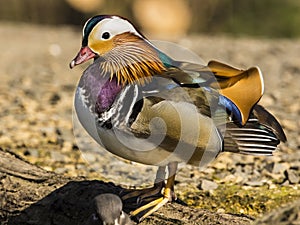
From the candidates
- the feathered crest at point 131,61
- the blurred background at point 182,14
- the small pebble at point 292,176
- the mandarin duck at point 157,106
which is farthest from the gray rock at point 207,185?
the blurred background at point 182,14

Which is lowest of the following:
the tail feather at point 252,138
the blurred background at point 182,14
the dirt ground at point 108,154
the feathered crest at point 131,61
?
the blurred background at point 182,14

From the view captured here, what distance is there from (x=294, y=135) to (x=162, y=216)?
5.84ft

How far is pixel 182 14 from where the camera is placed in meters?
8.02

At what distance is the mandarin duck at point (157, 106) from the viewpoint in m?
2.59

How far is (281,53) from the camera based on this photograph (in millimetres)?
6148

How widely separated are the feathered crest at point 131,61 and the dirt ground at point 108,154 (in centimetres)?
73

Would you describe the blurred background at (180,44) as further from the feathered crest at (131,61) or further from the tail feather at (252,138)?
the feathered crest at (131,61)

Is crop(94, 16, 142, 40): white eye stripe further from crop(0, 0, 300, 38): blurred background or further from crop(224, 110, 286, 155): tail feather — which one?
crop(0, 0, 300, 38): blurred background

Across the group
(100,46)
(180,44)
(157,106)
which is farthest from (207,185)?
(180,44)

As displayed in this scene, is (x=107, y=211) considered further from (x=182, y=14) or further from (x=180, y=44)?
(x=182, y=14)

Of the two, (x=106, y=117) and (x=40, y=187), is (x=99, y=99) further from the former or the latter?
(x=40, y=187)

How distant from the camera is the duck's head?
2637mm

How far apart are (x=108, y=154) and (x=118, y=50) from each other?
1259mm

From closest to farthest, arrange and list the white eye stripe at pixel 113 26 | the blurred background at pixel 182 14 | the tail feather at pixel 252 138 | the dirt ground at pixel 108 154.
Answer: the white eye stripe at pixel 113 26, the tail feather at pixel 252 138, the dirt ground at pixel 108 154, the blurred background at pixel 182 14
